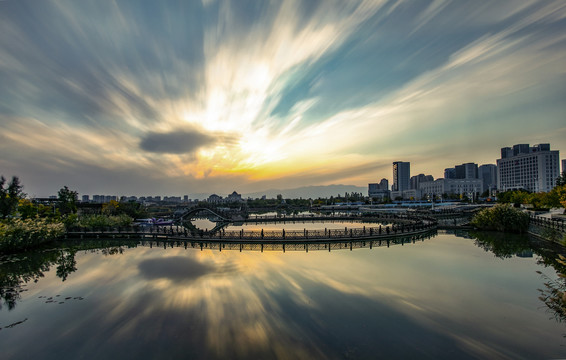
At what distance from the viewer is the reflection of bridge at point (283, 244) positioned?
26723 millimetres

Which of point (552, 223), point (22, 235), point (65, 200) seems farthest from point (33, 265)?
point (552, 223)

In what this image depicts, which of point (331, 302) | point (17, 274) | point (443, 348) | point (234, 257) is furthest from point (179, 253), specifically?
point (443, 348)

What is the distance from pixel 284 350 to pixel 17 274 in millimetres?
22083

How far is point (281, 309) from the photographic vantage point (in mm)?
11922

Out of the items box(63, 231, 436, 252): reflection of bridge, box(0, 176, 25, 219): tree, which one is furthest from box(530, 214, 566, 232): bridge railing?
box(0, 176, 25, 219): tree

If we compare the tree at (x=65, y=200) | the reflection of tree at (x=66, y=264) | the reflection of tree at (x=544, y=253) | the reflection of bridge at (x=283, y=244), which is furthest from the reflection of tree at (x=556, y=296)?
the tree at (x=65, y=200)

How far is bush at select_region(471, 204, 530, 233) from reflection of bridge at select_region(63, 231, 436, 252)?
12.5 m

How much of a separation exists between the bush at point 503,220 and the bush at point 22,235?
58.3 m

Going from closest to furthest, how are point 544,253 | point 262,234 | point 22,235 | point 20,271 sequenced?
point 20,271, point 544,253, point 22,235, point 262,234

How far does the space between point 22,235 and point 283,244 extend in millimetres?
27092

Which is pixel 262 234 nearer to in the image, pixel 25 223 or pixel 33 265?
pixel 33 265

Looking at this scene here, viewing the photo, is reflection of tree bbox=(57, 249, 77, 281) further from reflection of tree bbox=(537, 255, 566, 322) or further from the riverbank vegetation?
reflection of tree bbox=(537, 255, 566, 322)

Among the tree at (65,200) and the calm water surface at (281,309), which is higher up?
the tree at (65,200)

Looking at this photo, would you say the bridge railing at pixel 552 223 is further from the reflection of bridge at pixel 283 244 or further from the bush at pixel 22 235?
the bush at pixel 22 235
